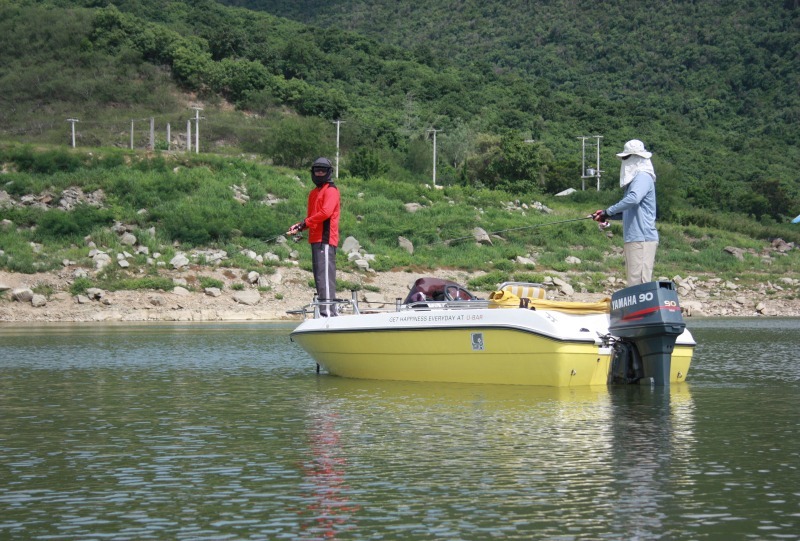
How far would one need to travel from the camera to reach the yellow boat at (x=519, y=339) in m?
15.7

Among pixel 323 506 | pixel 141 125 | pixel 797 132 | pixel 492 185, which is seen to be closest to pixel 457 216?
pixel 492 185

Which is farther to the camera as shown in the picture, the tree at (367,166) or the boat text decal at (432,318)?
the tree at (367,166)

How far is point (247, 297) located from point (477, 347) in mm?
25455

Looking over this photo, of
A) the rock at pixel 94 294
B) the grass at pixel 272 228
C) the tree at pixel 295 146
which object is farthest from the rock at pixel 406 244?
the tree at pixel 295 146

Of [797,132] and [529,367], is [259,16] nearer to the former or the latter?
[797,132]

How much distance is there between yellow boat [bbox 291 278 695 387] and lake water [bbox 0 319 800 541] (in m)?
0.34

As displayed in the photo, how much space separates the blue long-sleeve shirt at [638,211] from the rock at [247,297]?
2558 centimetres

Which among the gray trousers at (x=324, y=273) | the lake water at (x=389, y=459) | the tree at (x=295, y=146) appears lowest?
the lake water at (x=389, y=459)

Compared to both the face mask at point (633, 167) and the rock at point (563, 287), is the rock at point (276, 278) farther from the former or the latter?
the face mask at point (633, 167)

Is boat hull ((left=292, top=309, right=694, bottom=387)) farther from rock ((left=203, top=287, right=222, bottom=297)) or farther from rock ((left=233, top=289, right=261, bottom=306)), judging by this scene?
rock ((left=203, top=287, right=222, bottom=297))

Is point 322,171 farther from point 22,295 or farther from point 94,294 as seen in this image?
point 22,295

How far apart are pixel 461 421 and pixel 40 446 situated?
4.48m

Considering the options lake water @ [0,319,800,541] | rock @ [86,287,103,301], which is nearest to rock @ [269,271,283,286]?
rock @ [86,287,103,301]

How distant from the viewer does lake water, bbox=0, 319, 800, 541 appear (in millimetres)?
8281
